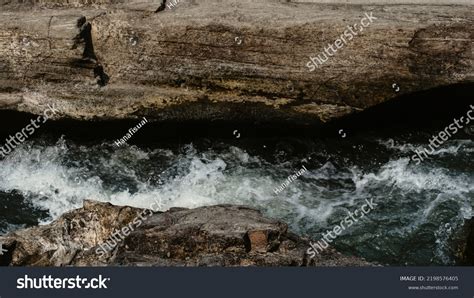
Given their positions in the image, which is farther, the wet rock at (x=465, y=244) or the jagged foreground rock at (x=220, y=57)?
the jagged foreground rock at (x=220, y=57)

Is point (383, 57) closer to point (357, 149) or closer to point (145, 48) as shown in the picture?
point (357, 149)

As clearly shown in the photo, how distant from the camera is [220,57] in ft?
47.1

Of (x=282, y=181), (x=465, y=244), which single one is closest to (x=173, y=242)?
(x=282, y=181)

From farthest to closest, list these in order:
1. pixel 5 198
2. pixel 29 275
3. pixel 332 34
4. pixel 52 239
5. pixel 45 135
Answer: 1. pixel 45 135
2. pixel 5 198
3. pixel 332 34
4. pixel 52 239
5. pixel 29 275

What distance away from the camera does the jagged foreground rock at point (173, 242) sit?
33.7 feet

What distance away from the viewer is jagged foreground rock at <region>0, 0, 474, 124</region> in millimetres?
13875

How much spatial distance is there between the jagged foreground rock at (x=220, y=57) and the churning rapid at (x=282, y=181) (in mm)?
940

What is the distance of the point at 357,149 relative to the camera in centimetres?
1544

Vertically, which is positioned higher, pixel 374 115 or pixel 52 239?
pixel 374 115

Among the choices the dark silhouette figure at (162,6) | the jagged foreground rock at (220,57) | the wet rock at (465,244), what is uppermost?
the dark silhouette figure at (162,6)

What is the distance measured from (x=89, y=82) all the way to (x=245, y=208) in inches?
207

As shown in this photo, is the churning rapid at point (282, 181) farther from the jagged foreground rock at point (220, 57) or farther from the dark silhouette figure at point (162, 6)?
the dark silhouette figure at point (162, 6)

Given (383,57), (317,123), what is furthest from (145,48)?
(383,57)

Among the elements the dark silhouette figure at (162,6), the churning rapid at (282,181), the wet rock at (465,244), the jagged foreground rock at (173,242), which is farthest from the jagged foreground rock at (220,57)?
the jagged foreground rock at (173,242)
